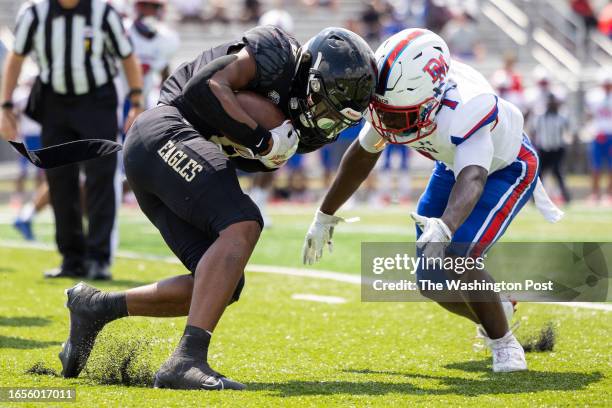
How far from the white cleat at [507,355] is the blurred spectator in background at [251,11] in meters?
13.7

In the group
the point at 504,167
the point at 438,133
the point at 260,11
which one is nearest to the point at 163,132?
the point at 438,133

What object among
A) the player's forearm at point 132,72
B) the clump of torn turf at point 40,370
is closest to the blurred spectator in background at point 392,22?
the player's forearm at point 132,72

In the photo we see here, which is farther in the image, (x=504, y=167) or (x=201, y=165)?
(x=504, y=167)

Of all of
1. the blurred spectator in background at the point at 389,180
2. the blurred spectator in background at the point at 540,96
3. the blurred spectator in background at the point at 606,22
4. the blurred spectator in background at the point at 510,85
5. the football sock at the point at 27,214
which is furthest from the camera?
the blurred spectator in background at the point at 606,22

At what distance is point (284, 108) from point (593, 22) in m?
14.6

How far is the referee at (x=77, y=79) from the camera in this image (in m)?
6.40

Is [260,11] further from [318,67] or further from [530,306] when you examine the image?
[318,67]

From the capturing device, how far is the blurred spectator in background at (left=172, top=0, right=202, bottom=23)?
1786 cm

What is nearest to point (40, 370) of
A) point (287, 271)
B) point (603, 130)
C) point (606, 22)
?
point (287, 271)

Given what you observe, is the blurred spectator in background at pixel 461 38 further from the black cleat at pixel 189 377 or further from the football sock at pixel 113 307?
the black cleat at pixel 189 377

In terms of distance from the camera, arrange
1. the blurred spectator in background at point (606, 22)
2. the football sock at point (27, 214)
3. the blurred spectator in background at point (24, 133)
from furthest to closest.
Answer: the blurred spectator in background at point (606, 22)
the blurred spectator in background at point (24, 133)
the football sock at point (27, 214)

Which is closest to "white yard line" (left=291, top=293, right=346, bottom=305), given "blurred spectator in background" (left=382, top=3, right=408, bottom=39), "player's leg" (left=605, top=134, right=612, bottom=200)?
"blurred spectator in background" (left=382, top=3, right=408, bottom=39)

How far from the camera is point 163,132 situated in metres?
3.74

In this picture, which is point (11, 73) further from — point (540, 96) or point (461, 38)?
point (461, 38)
